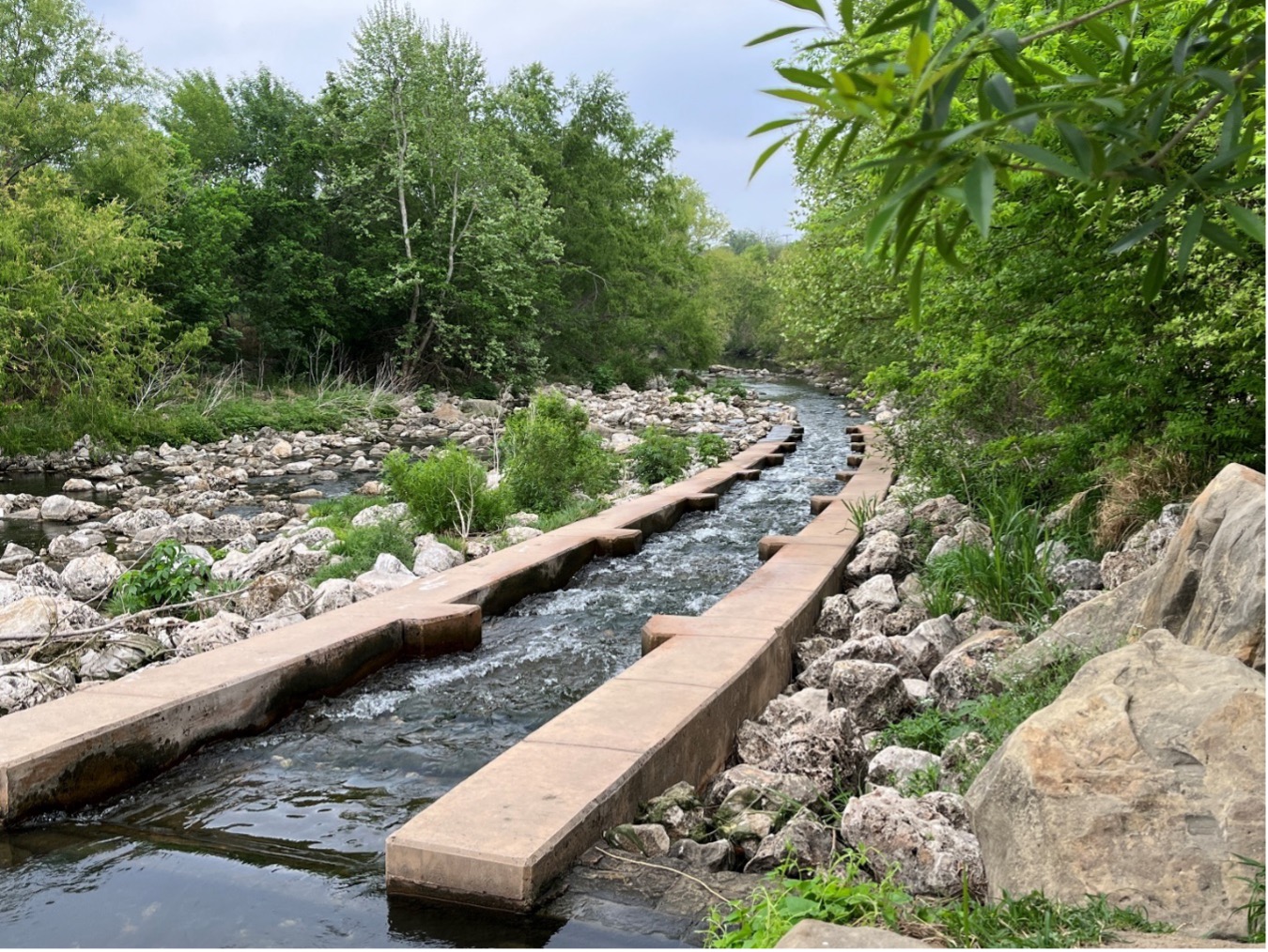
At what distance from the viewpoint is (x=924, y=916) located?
8.52 ft

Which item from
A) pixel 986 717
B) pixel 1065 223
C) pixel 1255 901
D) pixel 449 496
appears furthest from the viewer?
pixel 449 496

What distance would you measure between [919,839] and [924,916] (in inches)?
21.8

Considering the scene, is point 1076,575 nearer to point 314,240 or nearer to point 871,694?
point 871,694

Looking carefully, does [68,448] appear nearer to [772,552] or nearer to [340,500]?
[340,500]

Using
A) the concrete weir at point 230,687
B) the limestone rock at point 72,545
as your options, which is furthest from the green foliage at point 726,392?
the concrete weir at point 230,687

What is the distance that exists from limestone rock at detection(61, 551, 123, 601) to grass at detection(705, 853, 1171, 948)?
7486 mm

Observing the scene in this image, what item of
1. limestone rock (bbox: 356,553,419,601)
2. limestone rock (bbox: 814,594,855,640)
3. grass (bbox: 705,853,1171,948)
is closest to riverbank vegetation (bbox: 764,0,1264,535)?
grass (bbox: 705,853,1171,948)

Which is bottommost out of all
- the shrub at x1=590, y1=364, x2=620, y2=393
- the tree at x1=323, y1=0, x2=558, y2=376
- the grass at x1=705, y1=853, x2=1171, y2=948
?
the grass at x1=705, y1=853, x2=1171, y2=948

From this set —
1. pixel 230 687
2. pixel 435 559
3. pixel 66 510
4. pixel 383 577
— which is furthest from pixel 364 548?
pixel 66 510

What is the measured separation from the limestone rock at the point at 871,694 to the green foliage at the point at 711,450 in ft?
37.4

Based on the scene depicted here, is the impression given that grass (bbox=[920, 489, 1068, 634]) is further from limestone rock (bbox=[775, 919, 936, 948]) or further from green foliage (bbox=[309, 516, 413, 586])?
green foliage (bbox=[309, 516, 413, 586])

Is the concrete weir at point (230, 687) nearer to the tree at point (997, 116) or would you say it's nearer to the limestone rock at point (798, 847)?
the limestone rock at point (798, 847)

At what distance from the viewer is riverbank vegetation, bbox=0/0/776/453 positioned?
59.8ft

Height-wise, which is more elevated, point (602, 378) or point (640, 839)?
point (602, 378)
